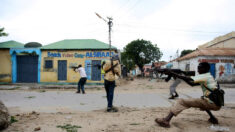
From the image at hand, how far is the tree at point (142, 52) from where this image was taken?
132ft

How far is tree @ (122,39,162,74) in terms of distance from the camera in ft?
132

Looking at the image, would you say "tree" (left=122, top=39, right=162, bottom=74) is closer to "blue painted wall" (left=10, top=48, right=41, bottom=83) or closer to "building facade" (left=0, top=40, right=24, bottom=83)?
"blue painted wall" (left=10, top=48, right=41, bottom=83)

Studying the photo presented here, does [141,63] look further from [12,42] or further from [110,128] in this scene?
[110,128]

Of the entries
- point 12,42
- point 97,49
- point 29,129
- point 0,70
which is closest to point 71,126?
point 29,129

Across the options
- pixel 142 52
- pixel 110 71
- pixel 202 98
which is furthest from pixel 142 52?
pixel 202 98

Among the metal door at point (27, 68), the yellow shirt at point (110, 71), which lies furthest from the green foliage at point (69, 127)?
the metal door at point (27, 68)

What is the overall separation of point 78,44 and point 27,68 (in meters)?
5.67

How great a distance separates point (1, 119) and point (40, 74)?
15292mm

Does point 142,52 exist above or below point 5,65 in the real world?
above

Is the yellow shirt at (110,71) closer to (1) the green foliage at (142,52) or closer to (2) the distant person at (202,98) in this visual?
(2) the distant person at (202,98)

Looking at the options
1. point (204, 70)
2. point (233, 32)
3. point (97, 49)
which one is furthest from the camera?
point (233, 32)

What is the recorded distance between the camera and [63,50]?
17.4 meters

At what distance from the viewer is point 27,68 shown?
1772cm

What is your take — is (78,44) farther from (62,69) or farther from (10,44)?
(10,44)
